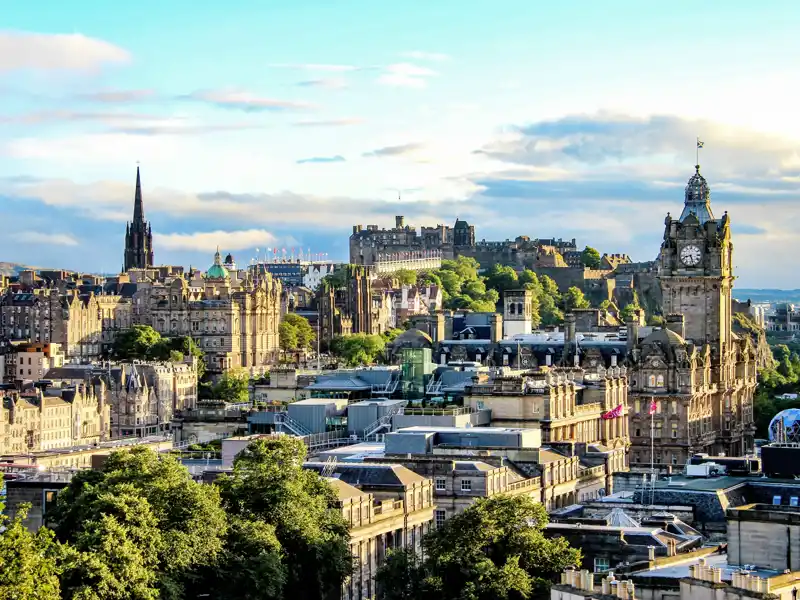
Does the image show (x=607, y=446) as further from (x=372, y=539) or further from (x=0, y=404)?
(x=0, y=404)

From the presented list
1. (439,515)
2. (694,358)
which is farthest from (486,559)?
(694,358)

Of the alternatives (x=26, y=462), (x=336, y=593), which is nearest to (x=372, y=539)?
(x=336, y=593)

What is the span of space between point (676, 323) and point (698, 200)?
14225 mm

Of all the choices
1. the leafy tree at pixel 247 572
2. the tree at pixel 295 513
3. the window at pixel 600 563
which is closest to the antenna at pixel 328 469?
the tree at pixel 295 513

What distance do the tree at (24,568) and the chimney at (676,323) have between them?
342 feet

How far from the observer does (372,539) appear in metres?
93.4

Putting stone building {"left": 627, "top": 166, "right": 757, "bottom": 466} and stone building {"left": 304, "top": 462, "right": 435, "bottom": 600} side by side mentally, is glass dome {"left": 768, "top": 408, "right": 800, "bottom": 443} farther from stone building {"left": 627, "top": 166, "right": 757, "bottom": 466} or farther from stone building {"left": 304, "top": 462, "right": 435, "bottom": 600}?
stone building {"left": 304, "top": 462, "right": 435, "bottom": 600}

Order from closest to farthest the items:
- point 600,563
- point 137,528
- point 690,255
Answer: point 137,528
point 600,563
point 690,255

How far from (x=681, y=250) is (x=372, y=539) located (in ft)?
289

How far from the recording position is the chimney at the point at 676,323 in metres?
170

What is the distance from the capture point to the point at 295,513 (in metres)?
85.9

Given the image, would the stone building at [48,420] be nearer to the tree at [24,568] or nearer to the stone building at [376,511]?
the stone building at [376,511]

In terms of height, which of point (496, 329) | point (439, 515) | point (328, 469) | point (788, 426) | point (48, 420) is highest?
point (496, 329)

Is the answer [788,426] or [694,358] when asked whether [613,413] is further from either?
[694,358]
